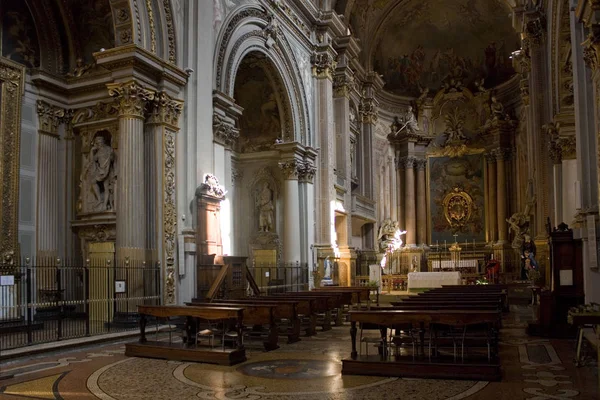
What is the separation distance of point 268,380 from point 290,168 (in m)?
15.9

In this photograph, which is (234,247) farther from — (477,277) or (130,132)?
(477,277)

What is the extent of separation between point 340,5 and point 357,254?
12279 millimetres

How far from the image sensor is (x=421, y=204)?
3659 cm

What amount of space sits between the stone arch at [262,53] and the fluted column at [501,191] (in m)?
15.0

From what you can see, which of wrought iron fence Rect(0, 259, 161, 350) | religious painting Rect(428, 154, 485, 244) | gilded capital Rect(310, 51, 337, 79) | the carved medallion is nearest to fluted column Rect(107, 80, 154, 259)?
wrought iron fence Rect(0, 259, 161, 350)

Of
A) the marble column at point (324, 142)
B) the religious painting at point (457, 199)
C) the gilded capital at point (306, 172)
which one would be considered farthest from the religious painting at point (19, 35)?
the religious painting at point (457, 199)

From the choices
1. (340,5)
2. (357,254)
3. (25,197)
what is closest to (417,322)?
(25,197)

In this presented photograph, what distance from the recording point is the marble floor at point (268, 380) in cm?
681

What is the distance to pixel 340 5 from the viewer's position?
29359mm

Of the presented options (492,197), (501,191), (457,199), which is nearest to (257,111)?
(457,199)

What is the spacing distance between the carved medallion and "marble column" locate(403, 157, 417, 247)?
77.2 inches

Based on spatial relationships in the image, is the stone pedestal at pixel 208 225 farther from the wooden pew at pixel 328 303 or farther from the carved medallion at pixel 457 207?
the carved medallion at pixel 457 207

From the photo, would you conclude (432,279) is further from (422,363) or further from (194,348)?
(422,363)

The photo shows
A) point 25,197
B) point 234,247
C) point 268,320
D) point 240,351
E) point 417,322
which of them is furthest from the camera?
point 234,247
